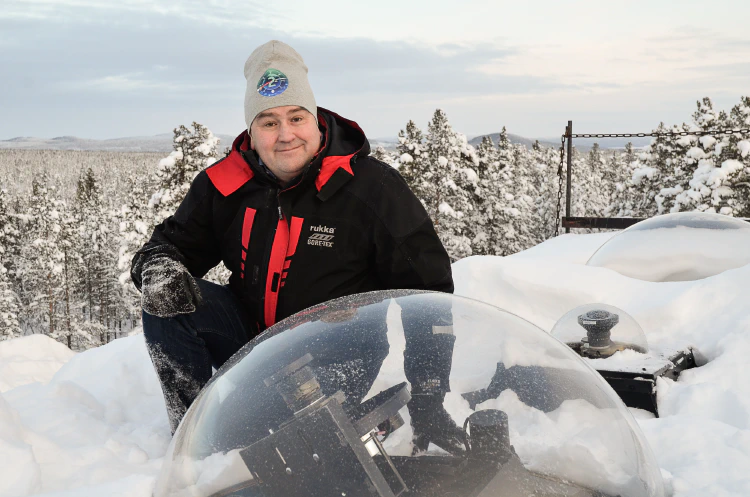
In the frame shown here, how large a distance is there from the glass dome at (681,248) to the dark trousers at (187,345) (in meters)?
4.34

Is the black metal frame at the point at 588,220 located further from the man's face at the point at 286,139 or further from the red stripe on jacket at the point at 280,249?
the red stripe on jacket at the point at 280,249

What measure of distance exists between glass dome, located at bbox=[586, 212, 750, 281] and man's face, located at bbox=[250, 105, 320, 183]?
4.19 metres

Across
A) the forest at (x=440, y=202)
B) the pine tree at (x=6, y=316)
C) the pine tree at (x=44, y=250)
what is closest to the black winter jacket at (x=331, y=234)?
the forest at (x=440, y=202)

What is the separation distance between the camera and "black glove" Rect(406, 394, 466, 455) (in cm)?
145

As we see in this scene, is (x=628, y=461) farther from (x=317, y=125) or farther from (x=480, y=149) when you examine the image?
(x=480, y=149)

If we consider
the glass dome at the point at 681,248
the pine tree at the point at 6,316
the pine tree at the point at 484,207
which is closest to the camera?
the glass dome at the point at 681,248

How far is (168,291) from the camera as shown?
120 inches

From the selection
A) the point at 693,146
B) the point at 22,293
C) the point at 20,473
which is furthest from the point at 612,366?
the point at 22,293

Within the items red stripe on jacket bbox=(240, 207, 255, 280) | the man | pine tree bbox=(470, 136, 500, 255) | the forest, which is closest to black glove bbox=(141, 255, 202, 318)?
the man

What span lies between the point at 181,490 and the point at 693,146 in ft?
99.9

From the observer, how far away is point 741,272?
5.04 meters

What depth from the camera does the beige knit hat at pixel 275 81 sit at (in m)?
3.07

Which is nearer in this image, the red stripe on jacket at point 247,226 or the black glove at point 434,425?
the black glove at point 434,425

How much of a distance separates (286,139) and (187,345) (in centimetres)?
106
